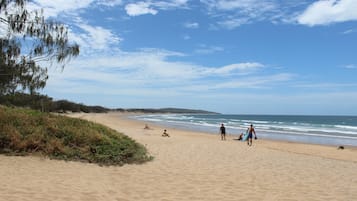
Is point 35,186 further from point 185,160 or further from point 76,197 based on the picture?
point 185,160

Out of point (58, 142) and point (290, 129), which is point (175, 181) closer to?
point (58, 142)

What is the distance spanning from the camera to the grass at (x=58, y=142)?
1070 cm

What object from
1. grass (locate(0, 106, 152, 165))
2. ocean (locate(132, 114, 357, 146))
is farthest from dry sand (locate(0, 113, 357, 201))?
ocean (locate(132, 114, 357, 146))

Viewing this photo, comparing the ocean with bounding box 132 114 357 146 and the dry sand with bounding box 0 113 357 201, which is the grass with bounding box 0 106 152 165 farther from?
the ocean with bounding box 132 114 357 146

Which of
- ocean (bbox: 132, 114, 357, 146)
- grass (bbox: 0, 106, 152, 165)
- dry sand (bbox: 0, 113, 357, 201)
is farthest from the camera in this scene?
ocean (bbox: 132, 114, 357, 146)

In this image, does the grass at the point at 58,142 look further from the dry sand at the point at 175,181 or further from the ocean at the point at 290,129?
the ocean at the point at 290,129

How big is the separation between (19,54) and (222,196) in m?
7.31

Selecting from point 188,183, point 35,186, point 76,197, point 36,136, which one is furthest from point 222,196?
point 36,136

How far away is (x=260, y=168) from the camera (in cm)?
1168

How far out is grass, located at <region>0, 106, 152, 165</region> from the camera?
35.1 feet

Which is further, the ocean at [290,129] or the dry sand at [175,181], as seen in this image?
the ocean at [290,129]

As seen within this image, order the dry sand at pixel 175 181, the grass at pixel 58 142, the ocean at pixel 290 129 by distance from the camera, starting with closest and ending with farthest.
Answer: the dry sand at pixel 175 181
the grass at pixel 58 142
the ocean at pixel 290 129

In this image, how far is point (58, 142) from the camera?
436 inches

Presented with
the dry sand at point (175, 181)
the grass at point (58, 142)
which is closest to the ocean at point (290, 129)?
the dry sand at point (175, 181)
